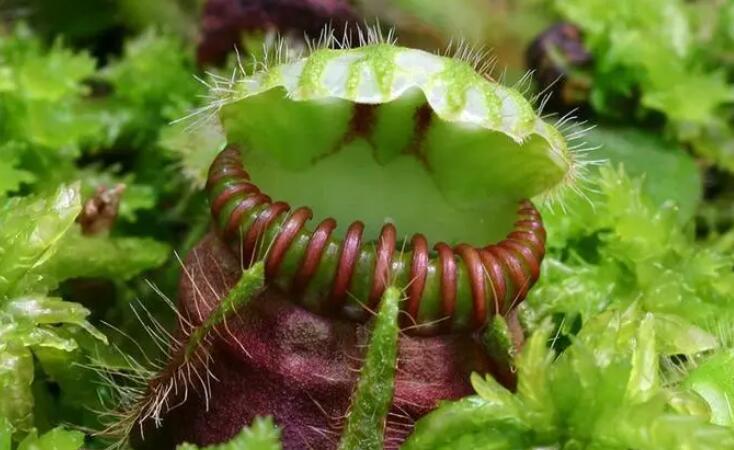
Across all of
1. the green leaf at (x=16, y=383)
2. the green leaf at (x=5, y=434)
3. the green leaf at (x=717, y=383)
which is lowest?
the green leaf at (x=16, y=383)

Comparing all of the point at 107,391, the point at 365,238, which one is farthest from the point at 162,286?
the point at 365,238

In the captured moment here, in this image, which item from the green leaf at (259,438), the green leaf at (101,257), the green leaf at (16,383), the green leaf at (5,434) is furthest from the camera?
the green leaf at (101,257)

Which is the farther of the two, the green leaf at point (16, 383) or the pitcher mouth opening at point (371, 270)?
the green leaf at point (16, 383)

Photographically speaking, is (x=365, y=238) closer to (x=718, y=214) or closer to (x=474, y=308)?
(x=474, y=308)

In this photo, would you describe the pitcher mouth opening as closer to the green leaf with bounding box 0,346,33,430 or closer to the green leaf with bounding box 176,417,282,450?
the green leaf with bounding box 176,417,282,450

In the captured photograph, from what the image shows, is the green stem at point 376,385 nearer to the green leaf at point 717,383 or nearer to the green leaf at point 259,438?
the green leaf at point 259,438

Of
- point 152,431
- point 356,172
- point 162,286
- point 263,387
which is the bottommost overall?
point 162,286

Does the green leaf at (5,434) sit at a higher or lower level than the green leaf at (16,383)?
higher

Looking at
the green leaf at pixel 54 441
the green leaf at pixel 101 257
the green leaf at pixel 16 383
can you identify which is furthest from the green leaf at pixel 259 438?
the green leaf at pixel 101 257
